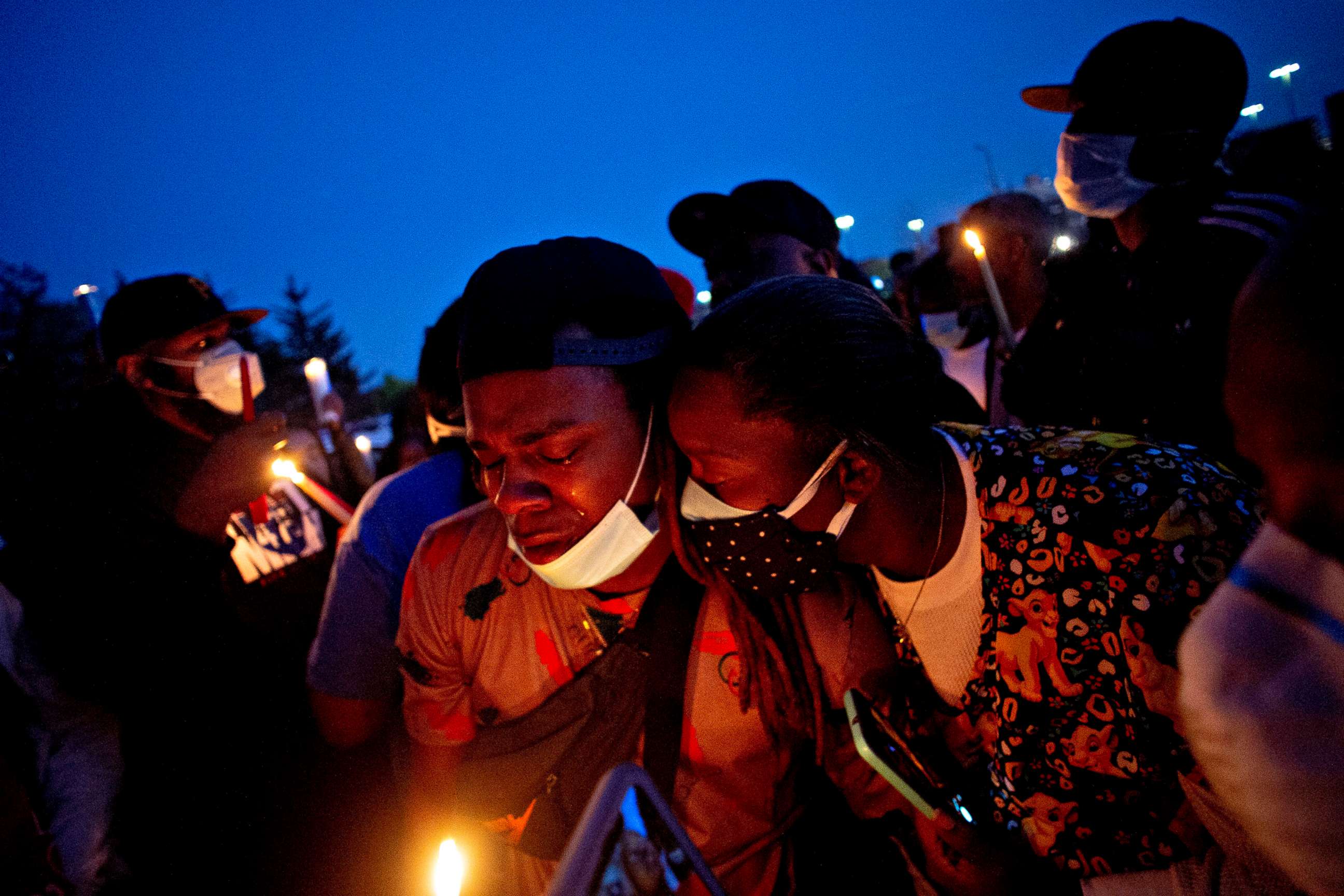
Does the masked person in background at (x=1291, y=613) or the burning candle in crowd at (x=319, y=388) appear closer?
the masked person in background at (x=1291, y=613)

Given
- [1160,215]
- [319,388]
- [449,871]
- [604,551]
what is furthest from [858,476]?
[319,388]

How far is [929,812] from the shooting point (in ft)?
5.72

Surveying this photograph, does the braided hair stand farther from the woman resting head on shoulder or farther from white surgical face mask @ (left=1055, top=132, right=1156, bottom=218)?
white surgical face mask @ (left=1055, top=132, right=1156, bottom=218)

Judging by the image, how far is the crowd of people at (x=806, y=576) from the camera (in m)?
0.89

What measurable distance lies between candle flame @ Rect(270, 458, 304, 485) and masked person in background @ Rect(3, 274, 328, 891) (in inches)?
2.8

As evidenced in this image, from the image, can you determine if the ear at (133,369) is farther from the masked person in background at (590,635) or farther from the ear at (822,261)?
the ear at (822,261)

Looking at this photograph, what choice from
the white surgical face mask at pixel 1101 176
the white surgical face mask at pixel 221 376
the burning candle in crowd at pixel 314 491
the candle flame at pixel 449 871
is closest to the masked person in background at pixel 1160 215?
the white surgical face mask at pixel 1101 176

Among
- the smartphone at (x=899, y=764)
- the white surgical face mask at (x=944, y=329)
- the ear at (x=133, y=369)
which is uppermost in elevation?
the ear at (x=133, y=369)

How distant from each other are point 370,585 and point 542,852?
124cm

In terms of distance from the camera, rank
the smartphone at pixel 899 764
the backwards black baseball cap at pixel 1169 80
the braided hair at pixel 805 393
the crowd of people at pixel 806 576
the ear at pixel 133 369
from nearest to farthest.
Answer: the crowd of people at pixel 806 576, the smartphone at pixel 899 764, the braided hair at pixel 805 393, the backwards black baseball cap at pixel 1169 80, the ear at pixel 133 369

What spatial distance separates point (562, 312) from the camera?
2.05m

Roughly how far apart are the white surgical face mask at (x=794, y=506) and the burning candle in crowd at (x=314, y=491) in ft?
8.19

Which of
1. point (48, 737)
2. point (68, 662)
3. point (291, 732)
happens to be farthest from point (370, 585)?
point (291, 732)

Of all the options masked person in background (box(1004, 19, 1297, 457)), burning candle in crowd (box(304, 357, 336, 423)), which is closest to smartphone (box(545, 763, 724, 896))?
masked person in background (box(1004, 19, 1297, 457))
